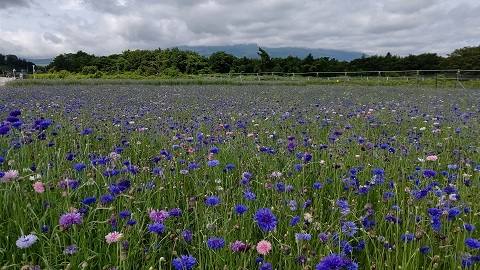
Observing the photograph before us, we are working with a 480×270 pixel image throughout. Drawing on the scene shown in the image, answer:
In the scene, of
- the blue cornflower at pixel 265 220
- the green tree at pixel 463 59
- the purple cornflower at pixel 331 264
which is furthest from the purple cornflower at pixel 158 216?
the green tree at pixel 463 59

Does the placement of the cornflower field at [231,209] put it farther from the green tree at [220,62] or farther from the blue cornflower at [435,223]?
the green tree at [220,62]

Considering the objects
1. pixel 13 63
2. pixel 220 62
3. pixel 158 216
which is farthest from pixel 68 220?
pixel 13 63

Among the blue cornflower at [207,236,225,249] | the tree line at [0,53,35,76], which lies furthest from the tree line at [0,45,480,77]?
the blue cornflower at [207,236,225,249]

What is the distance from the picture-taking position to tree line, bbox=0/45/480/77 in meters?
49.2

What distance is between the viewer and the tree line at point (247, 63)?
49.2 metres

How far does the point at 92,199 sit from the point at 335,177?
189 centimetres

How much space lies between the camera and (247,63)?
54219mm

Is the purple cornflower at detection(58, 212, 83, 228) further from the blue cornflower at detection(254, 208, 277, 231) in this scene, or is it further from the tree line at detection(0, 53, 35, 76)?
the tree line at detection(0, 53, 35, 76)

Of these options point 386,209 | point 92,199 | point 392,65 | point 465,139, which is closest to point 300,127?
point 465,139

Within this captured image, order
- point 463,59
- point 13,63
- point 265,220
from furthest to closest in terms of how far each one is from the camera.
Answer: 1. point 13,63
2. point 463,59
3. point 265,220

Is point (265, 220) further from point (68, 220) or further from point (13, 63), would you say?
point (13, 63)

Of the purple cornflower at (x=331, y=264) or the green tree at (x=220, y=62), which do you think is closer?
the purple cornflower at (x=331, y=264)

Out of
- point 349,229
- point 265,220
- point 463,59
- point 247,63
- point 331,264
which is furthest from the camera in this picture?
point 247,63

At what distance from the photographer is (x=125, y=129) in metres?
4.93
